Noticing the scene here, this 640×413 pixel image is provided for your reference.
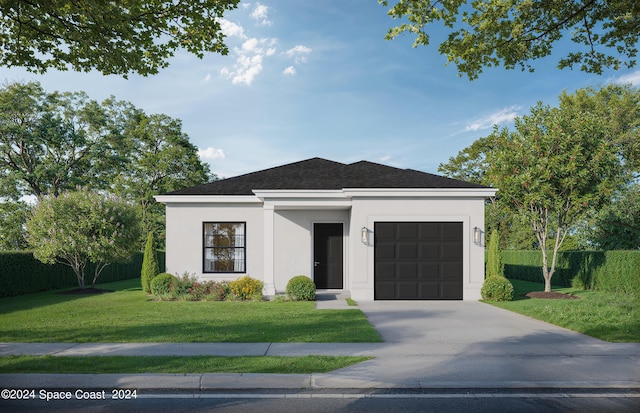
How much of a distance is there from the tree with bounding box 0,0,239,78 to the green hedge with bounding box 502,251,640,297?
51.3 ft

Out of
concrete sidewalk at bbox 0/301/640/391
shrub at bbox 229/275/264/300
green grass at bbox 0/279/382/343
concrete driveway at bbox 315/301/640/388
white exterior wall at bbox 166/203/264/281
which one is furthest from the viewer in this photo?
white exterior wall at bbox 166/203/264/281

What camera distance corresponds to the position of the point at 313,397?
5.96 meters

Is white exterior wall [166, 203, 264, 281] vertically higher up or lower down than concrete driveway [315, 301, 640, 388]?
higher up

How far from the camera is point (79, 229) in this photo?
20.1 m

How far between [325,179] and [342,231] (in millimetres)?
2259

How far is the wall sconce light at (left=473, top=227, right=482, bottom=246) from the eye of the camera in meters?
16.5

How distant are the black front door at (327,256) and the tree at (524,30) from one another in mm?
9261

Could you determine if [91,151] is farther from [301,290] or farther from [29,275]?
[301,290]

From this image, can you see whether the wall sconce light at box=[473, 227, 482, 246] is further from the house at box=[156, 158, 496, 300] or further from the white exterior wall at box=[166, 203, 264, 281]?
the white exterior wall at box=[166, 203, 264, 281]

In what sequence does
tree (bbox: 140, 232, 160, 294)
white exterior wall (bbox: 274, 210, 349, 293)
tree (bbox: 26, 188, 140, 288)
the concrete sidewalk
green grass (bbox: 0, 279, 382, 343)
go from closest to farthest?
1. the concrete sidewalk
2. green grass (bbox: 0, 279, 382, 343)
3. white exterior wall (bbox: 274, 210, 349, 293)
4. tree (bbox: 140, 232, 160, 294)
5. tree (bbox: 26, 188, 140, 288)

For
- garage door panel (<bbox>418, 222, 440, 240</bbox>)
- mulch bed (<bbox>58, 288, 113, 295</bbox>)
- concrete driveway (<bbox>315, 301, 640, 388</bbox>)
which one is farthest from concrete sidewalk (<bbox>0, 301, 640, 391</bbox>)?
mulch bed (<bbox>58, 288, 113, 295</bbox>)

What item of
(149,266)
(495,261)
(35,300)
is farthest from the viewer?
(149,266)

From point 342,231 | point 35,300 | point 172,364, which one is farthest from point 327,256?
point 172,364

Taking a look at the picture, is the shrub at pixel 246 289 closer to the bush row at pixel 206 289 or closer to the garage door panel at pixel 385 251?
the bush row at pixel 206 289
